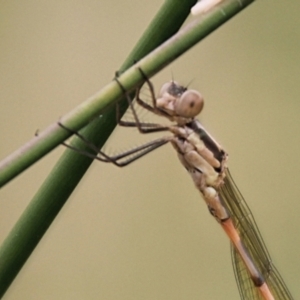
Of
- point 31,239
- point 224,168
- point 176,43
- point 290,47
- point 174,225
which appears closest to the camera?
point 176,43

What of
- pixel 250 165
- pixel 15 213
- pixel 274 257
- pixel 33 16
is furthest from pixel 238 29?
pixel 15 213

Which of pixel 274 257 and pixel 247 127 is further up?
pixel 247 127

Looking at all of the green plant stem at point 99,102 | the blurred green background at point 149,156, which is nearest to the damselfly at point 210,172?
the green plant stem at point 99,102

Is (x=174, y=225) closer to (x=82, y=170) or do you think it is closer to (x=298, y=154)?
(x=298, y=154)

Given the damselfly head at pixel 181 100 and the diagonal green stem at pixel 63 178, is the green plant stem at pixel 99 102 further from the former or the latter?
the damselfly head at pixel 181 100

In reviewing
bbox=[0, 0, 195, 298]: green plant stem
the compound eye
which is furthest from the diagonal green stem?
Answer: the compound eye

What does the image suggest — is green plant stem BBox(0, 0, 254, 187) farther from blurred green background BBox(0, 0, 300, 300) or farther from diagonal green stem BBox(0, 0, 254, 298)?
blurred green background BBox(0, 0, 300, 300)

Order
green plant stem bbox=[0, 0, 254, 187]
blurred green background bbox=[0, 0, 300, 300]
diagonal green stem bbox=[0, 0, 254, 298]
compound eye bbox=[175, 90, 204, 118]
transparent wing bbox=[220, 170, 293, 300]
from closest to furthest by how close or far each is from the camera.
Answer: green plant stem bbox=[0, 0, 254, 187] < diagonal green stem bbox=[0, 0, 254, 298] < compound eye bbox=[175, 90, 204, 118] < transparent wing bbox=[220, 170, 293, 300] < blurred green background bbox=[0, 0, 300, 300]
